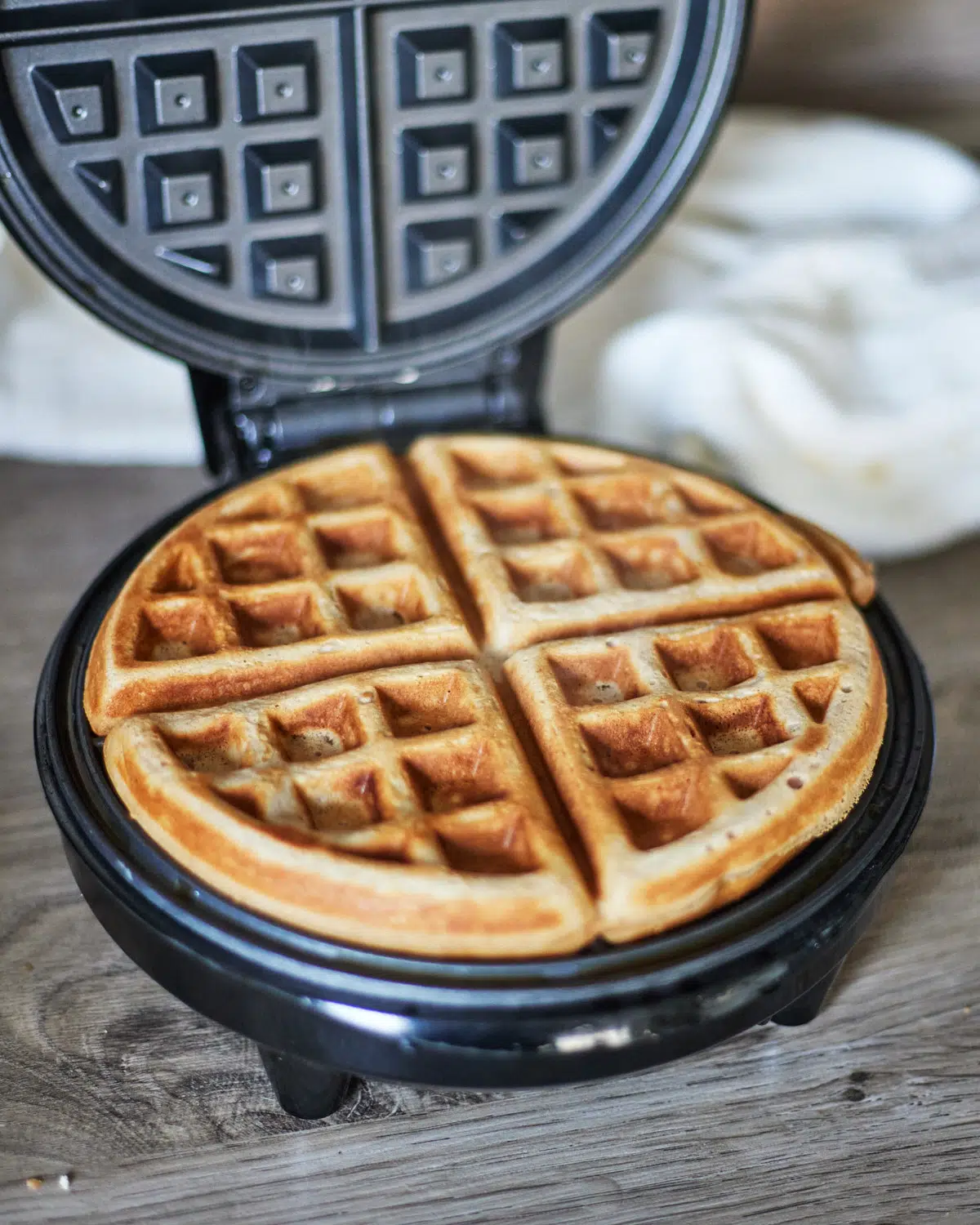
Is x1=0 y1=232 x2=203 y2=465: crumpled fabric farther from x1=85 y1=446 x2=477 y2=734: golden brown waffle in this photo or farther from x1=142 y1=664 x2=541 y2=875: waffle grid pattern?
x1=142 y1=664 x2=541 y2=875: waffle grid pattern

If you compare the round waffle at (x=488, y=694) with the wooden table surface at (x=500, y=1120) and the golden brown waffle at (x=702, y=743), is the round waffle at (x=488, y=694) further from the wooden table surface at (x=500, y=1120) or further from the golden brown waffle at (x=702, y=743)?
the wooden table surface at (x=500, y=1120)

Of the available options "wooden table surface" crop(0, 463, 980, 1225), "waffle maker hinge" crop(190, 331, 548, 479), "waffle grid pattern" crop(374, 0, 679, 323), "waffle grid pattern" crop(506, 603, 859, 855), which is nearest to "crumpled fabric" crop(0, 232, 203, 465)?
"waffle maker hinge" crop(190, 331, 548, 479)

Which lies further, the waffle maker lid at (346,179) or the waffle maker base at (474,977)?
the waffle maker lid at (346,179)

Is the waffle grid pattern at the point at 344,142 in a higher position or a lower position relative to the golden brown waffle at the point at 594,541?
higher

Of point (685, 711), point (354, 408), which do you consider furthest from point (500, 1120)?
point (354, 408)

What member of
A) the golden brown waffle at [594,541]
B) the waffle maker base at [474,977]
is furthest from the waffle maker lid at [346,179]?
the waffle maker base at [474,977]

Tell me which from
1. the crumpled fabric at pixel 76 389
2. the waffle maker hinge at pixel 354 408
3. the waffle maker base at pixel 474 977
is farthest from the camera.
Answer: the crumpled fabric at pixel 76 389

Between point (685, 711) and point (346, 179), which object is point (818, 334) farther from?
point (685, 711)
